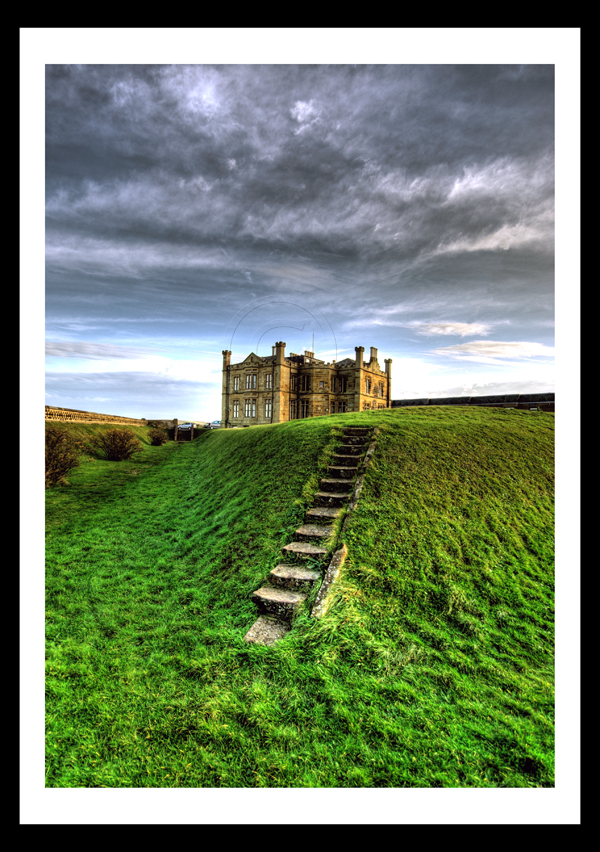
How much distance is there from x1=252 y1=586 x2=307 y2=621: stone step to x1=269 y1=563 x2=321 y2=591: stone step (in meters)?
0.07

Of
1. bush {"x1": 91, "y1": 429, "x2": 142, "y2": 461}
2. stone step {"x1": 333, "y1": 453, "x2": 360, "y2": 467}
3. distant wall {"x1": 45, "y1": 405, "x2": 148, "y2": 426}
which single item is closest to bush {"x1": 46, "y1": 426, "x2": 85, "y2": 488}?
bush {"x1": 91, "y1": 429, "x2": 142, "y2": 461}

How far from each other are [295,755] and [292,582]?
1947mm

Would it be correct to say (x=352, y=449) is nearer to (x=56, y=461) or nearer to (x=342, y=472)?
(x=342, y=472)

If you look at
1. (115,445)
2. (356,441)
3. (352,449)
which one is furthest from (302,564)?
(115,445)

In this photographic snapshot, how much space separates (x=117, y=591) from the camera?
5867 millimetres

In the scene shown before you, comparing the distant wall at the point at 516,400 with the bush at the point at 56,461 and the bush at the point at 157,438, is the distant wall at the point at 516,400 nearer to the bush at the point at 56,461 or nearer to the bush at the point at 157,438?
the bush at the point at 56,461

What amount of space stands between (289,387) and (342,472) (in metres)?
27.2

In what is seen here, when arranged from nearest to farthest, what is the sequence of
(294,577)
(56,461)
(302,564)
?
(294,577)
(302,564)
(56,461)

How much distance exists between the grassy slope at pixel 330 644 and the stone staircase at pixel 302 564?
0.24 meters

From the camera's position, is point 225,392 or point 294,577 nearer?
point 294,577

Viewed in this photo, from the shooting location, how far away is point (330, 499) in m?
6.25
